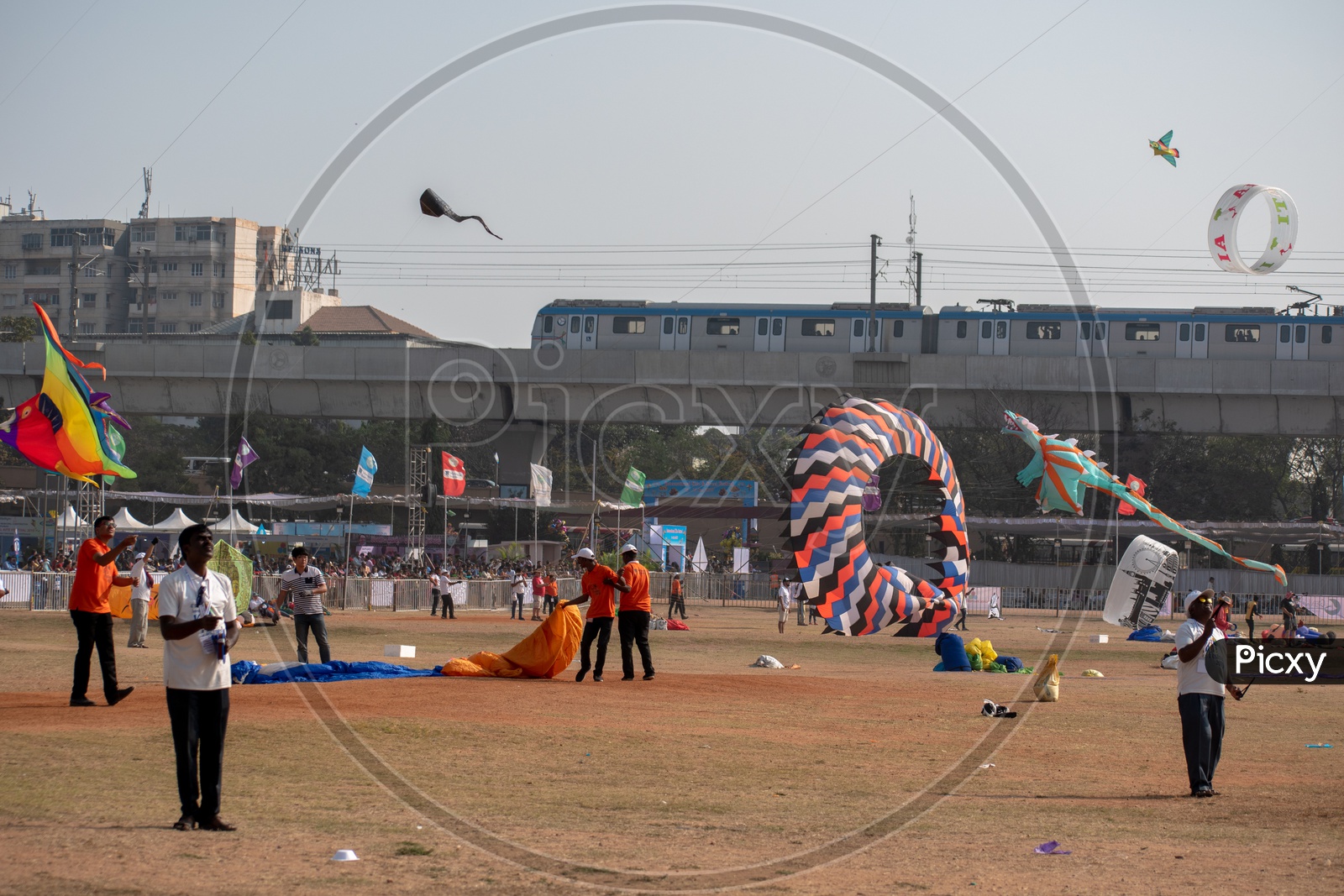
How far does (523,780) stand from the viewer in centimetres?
1113

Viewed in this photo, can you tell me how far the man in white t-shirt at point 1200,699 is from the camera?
448 inches

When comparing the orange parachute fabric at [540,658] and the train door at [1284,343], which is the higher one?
the train door at [1284,343]

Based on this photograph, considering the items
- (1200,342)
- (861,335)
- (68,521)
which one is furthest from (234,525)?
(1200,342)

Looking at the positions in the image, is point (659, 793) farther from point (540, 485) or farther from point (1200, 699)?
point (540, 485)

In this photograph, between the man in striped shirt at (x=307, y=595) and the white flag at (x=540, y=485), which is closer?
the man in striped shirt at (x=307, y=595)

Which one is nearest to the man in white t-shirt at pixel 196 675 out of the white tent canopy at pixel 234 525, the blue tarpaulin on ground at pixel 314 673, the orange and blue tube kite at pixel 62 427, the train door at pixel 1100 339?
the blue tarpaulin on ground at pixel 314 673

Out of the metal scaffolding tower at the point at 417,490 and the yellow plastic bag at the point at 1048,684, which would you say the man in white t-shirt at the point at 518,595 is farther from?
the yellow plastic bag at the point at 1048,684

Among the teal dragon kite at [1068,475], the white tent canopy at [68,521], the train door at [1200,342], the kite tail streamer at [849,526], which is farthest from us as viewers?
the train door at [1200,342]

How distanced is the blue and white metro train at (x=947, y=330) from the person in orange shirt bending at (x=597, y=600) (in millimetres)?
38276

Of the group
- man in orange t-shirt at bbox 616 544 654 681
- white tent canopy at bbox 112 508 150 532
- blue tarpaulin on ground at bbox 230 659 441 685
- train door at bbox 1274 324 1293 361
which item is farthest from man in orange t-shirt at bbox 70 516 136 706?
train door at bbox 1274 324 1293 361

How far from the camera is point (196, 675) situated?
28.5 feet

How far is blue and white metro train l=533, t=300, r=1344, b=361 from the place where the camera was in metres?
56.3

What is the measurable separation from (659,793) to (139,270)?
12957 centimetres

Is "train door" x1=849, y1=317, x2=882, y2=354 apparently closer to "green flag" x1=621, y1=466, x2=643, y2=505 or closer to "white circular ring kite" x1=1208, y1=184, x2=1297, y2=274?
"green flag" x1=621, y1=466, x2=643, y2=505
